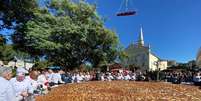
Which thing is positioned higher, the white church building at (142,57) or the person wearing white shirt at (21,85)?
the white church building at (142,57)

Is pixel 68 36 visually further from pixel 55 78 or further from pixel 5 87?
pixel 5 87

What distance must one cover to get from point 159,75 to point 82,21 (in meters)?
12.8

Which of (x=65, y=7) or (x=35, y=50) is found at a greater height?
(x=65, y=7)

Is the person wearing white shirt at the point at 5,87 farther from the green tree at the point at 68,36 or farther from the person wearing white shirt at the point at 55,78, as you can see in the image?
the green tree at the point at 68,36

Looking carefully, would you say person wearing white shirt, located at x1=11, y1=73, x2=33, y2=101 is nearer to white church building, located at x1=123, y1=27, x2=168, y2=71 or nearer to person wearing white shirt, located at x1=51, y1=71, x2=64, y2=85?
person wearing white shirt, located at x1=51, y1=71, x2=64, y2=85

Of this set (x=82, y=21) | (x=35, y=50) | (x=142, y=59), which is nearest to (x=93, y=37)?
(x=82, y=21)

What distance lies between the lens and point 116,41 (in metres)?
61.0

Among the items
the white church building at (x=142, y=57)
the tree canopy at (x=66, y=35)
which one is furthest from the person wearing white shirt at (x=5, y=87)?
the white church building at (x=142, y=57)


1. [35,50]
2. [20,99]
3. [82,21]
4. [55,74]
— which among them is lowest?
[20,99]

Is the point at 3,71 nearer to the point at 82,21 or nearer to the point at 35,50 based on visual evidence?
the point at 35,50

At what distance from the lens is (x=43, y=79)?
2002 centimetres

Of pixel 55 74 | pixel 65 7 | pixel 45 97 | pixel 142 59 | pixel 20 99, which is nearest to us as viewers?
pixel 20 99

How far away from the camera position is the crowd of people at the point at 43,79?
774 cm

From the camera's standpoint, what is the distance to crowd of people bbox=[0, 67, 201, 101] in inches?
305
